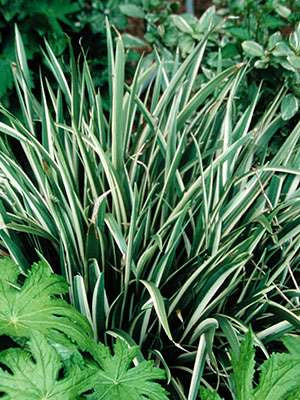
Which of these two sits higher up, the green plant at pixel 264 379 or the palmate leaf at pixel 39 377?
the palmate leaf at pixel 39 377

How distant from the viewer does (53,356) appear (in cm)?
146

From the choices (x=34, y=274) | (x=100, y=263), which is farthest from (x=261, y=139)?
(x=34, y=274)

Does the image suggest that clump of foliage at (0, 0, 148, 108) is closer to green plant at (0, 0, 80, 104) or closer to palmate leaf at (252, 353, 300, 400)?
green plant at (0, 0, 80, 104)

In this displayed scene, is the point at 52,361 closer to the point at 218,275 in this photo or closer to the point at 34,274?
the point at 34,274

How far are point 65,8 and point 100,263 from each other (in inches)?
57.1

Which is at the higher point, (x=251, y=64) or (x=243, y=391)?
(x=251, y=64)

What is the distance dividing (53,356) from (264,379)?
44 centimetres

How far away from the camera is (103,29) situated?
330 centimetres

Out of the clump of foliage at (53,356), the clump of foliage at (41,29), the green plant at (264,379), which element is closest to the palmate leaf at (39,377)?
the clump of foliage at (53,356)

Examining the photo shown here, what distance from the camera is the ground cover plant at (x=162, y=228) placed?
1900 millimetres

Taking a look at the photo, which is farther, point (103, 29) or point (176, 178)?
point (103, 29)

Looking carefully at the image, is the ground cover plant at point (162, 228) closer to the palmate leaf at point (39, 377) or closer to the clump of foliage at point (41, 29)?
the palmate leaf at point (39, 377)

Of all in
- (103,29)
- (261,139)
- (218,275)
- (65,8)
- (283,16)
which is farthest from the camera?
(103,29)

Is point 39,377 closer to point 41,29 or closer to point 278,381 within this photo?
point 278,381
